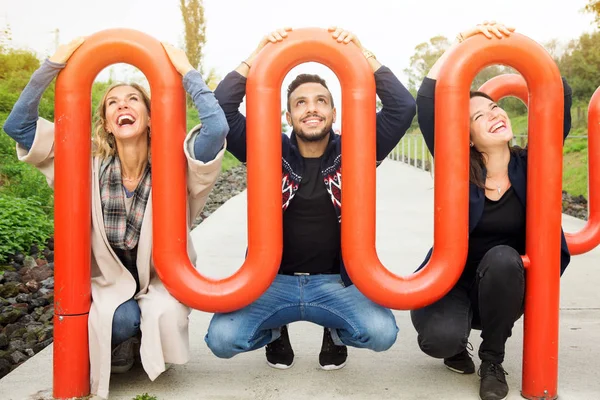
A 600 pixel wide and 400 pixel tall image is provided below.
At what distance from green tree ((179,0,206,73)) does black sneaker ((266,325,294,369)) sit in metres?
19.9

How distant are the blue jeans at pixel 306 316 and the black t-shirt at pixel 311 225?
9cm

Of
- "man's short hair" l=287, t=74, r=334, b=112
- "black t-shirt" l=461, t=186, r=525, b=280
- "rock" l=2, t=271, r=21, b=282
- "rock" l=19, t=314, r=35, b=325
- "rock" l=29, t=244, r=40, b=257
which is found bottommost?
"rock" l=19, t=314, r=35, b=325

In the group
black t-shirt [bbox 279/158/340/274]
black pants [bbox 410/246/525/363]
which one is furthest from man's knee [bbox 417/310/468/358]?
black t-shirt [bbox 279/158/340/274]

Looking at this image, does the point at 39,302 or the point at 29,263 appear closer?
the point at 39,302

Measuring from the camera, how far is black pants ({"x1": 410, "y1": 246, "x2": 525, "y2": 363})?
8.58 feet

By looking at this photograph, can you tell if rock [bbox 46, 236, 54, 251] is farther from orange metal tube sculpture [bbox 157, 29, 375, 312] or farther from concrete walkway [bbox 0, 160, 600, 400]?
orange metal tube sculpture [bbox 157, 29, 375, 312]

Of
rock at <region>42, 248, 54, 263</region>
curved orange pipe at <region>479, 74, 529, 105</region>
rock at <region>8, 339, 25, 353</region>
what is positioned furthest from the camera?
rock at <region>42, 248, 54, 263</region>

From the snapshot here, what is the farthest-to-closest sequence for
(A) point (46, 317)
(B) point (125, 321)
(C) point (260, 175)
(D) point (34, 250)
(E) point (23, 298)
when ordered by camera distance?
(D) point (34, 250) < (E) point (23, 298) < (A) point (46, 317) < (B) point (125, 321) < (C) point (260, 175)

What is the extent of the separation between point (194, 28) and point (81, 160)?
20766 mm

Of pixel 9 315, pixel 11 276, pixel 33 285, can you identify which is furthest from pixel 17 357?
pixel 11 276

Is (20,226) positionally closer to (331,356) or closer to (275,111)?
(331,356)

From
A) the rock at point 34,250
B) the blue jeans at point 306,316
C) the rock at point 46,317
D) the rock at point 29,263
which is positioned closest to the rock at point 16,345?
the rock at point 46,317

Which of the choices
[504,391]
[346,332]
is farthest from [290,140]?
[504,391]

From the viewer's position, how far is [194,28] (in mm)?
22438
